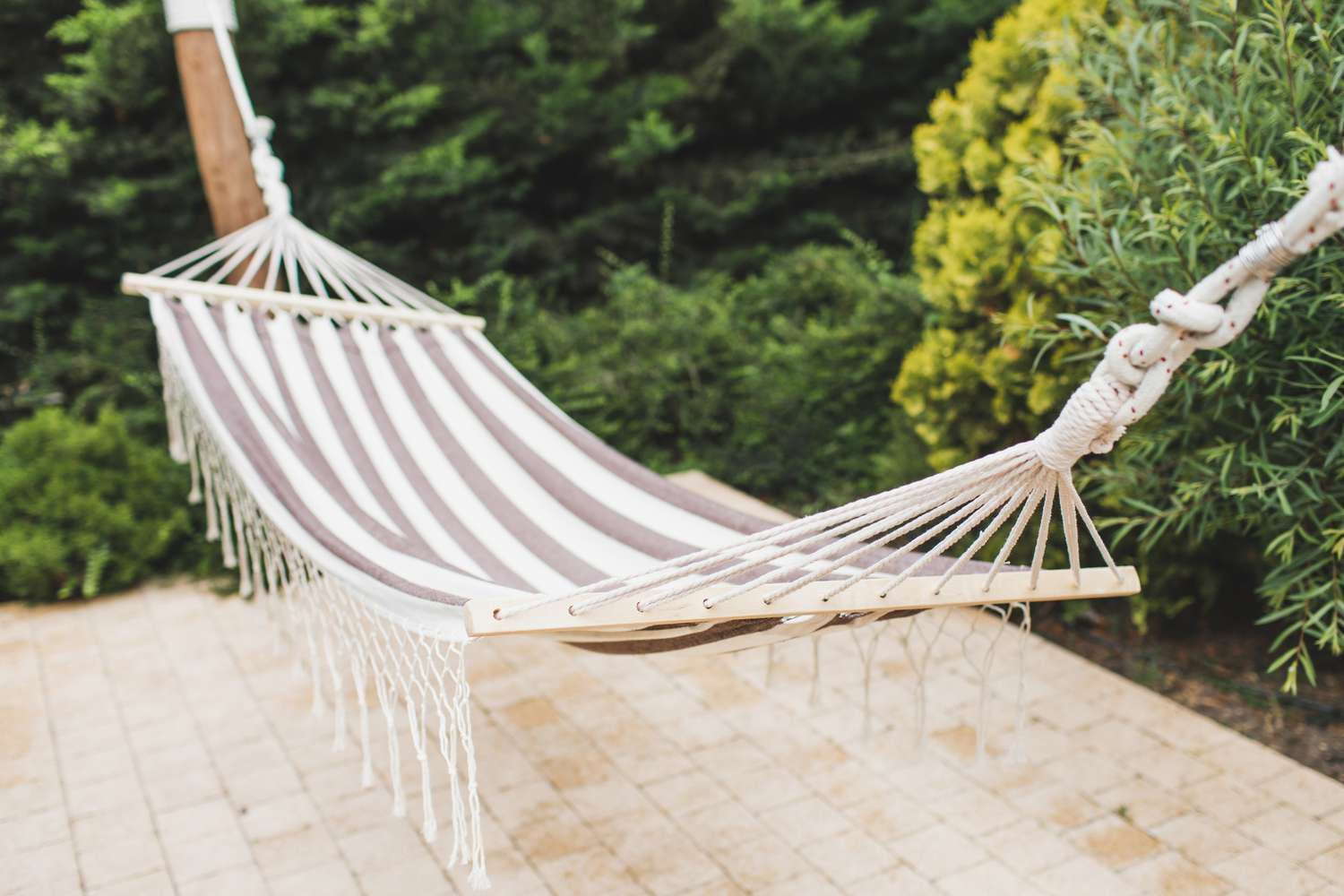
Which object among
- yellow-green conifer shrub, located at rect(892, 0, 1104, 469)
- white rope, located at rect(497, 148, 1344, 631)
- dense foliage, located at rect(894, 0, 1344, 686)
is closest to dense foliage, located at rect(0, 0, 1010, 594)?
yellow-green conifer shrub, located at rect(892, 0, 1104, 469)

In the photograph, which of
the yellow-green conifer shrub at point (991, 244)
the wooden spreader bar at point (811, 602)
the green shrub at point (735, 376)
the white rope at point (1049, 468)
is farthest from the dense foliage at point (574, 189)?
the white rope at point (1049, 468)

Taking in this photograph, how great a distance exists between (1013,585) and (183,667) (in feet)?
7.47

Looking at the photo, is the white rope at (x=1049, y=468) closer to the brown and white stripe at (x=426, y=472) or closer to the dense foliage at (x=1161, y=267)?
the brown and white stripe at (x=426, y=472)

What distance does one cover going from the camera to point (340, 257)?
2893mm

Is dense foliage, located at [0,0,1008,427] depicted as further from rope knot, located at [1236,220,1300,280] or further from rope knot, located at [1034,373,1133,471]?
rope knot, located at [1236,220,1300,280]

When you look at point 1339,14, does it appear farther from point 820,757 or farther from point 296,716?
point 296,716

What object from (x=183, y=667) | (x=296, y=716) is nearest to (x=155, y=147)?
(x=183, y=667)

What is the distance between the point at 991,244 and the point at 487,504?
5.50 feet

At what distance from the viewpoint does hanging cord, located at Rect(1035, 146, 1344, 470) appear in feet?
3.85

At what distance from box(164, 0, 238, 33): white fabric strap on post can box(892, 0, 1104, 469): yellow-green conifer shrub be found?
6.87ft

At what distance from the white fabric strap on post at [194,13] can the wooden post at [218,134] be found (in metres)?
0.02

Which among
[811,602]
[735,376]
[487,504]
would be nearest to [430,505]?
[487,504]

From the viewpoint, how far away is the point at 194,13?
9.91 feet

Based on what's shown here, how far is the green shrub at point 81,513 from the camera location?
11.0ft
